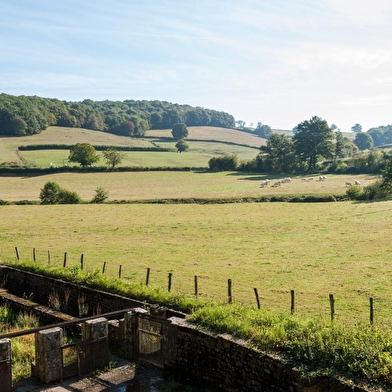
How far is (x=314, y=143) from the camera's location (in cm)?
10262

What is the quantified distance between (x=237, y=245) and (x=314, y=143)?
73.0m

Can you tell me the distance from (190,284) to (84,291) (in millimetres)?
5099

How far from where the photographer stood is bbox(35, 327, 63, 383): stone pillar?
1205 cm

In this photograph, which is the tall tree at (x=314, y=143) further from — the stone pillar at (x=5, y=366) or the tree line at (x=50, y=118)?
the stone pillar at (x=5, y=366)

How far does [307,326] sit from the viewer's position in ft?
37.1

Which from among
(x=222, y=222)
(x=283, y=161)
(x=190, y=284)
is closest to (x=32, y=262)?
(x=190, y=284)

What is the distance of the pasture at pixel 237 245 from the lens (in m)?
22.3

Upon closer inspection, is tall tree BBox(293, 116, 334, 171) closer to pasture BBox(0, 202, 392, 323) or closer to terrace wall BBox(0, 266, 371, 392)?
pasture BBox(0, 202, 392, 323)

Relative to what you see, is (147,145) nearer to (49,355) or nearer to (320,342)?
(49,355)

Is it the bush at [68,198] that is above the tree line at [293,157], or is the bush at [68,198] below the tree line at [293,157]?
below

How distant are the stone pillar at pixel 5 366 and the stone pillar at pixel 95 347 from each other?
77.8 inches

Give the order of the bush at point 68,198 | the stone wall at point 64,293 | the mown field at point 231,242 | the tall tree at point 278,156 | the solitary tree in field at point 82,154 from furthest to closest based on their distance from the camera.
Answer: the tall tree at point 278,156 → the solitary tree in field at point 82,154 → the bush at point 68,198 → the mown field at point 231,242 → the stone wall at point 64,293

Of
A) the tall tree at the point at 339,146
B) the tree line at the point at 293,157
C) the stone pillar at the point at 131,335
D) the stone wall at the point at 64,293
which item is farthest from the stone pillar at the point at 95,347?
the tall tree at the point at 339,146

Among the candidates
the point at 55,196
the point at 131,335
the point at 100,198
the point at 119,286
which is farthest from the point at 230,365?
the point at 55,196
